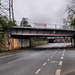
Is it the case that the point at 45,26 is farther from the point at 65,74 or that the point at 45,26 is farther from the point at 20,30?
the point at 65,74

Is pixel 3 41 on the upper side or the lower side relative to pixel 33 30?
lower

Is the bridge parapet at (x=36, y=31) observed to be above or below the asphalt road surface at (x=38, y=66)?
above

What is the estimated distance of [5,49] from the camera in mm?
31703

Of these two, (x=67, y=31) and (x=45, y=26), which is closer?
(x=45, y=26)

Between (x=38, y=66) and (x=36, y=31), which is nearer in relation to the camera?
(x=38, y=66)

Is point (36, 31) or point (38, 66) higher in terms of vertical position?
point (36, 31)

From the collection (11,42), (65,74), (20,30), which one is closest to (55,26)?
(20,30)

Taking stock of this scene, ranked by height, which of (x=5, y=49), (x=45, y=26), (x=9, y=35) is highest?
(x=45, y=26)

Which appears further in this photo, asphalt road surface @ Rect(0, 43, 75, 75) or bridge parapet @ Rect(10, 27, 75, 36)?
bridge parapet @ Rect(10, 27, 75, 36)

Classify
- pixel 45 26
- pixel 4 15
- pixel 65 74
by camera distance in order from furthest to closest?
pixel 45 26 < pixel 4 15 < pixel 65 74

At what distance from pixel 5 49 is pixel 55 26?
14193mm

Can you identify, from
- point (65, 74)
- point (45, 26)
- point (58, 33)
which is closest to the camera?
point (65, 74)

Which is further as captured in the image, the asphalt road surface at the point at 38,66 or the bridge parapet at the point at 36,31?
the bridge parapet at the point at 36,31

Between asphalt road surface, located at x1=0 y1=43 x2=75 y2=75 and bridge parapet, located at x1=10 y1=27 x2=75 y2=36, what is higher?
bridge parapet, located at x1=10 y1=27 x2=75 y2=36
